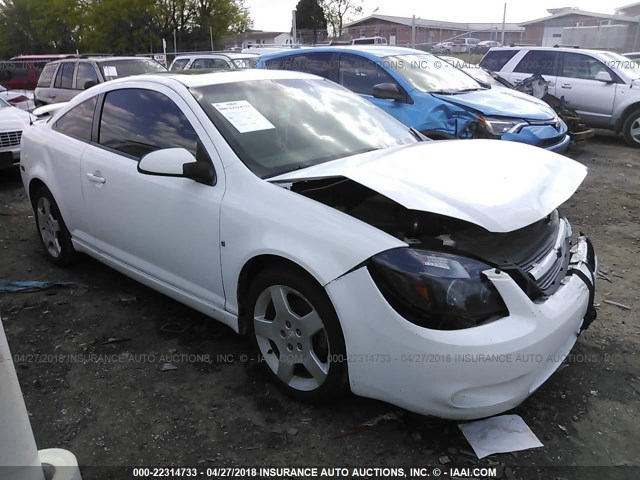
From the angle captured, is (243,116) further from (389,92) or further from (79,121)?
(389,92)

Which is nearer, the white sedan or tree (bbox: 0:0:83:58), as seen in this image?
the white sedan

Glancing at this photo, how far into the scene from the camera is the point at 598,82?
9.91m

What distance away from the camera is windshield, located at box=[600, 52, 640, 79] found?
9820 millimetres

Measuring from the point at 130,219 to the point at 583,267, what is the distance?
271 cm

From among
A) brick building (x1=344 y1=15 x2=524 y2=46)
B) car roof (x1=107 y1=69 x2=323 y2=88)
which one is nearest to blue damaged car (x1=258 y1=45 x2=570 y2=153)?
car roof (x1=107 y1=69 x2=323 y2=88)

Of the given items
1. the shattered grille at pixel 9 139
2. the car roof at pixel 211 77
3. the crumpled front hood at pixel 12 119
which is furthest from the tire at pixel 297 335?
the crumpled front hood at pixel 12 119

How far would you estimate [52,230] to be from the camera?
4.47 meters

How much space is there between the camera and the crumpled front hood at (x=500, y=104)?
6480 mm

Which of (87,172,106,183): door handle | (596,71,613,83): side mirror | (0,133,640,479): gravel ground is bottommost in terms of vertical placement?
(0,133,640,479): gravel ground

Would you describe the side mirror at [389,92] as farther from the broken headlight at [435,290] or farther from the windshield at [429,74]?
the broken headlight at [435,290]

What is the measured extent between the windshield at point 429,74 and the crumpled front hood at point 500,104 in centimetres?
22

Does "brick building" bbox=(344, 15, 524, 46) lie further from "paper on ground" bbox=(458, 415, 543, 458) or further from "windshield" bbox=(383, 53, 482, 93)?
"paper on ground" bbox=(458, 415, 543, 458)

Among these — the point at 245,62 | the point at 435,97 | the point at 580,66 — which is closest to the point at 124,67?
the point at 245,62

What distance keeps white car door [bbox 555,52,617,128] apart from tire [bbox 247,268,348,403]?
372 inches
